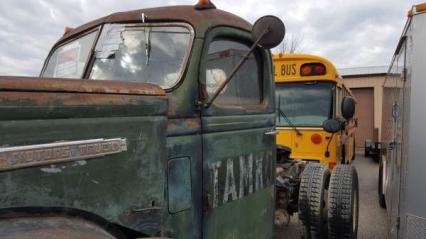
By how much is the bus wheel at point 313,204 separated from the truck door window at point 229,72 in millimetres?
1452

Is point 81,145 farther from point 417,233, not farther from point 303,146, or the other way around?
point 303,146

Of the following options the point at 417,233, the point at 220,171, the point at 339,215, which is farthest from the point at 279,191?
the point at 220,171

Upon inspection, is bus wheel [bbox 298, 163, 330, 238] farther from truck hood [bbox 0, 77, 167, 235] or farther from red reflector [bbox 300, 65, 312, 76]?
red reflector [bbox 300, 65, 312, 76]

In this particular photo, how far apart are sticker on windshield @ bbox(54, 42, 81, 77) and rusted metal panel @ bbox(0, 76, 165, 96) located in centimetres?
85

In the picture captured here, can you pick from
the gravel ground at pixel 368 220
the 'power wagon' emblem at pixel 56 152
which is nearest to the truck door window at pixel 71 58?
the 'power wagon' emblem at pixel 56 152

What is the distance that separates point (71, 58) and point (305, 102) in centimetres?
510

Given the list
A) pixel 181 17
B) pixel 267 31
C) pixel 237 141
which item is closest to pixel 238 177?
pixel 237 141

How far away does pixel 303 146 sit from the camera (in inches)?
284

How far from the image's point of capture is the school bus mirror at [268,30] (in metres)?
2.33

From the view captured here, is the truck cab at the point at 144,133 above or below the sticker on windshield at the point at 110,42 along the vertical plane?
below

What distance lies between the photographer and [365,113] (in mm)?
19094

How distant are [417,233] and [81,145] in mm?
2989

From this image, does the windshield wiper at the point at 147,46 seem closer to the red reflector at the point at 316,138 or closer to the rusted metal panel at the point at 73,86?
the rusted metal panel at the point at 73,86

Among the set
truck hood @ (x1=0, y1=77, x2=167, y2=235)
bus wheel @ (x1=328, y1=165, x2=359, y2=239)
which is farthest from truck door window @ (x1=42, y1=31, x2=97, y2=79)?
bus wheel @ (x1=328, y1=165, x2=359, y2=239)
